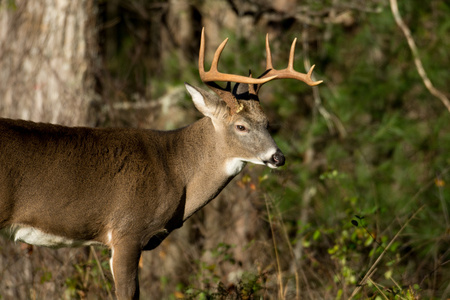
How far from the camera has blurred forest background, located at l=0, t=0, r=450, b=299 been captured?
7523 millimetres

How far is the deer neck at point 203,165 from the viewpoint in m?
5.32

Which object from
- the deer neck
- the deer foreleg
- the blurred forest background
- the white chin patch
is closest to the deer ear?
the deer neck

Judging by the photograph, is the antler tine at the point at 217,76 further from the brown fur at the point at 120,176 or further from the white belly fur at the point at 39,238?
the white belly fur at the point at 39,238

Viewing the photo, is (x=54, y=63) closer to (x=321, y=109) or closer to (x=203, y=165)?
(x=203, y=165)

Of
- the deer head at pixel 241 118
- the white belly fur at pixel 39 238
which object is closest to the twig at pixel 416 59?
the deer head at pixel 241 118

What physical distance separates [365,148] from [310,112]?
1.12 m

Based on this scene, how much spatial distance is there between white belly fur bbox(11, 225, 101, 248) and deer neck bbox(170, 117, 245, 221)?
0.93 metres

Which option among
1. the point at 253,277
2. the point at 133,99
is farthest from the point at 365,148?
the point at 253,277

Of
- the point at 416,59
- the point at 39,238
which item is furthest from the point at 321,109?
the point at 39,238

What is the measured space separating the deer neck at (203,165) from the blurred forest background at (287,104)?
104 cm

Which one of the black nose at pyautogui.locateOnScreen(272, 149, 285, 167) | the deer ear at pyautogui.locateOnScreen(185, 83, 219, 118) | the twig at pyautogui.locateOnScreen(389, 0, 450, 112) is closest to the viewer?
the black nose at pyautogui.locateOnScreen(272, 149, 285, 167)

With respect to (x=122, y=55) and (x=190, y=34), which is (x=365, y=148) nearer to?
(x=190, y=34)

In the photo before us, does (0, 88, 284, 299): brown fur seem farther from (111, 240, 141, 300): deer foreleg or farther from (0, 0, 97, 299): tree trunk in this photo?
(0, 0, 97, 299): tree trunk

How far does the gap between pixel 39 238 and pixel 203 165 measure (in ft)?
4.92
